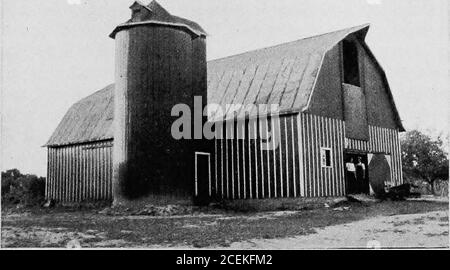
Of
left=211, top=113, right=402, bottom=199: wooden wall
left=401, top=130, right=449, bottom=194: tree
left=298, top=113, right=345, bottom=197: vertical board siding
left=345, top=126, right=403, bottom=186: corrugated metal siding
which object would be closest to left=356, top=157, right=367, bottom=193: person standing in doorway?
left=345, top=126, right=403, bottom=186: corrugated metal siding

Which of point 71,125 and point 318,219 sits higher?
point 71,125

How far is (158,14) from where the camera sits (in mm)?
16531

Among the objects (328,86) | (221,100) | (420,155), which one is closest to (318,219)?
(328,86)

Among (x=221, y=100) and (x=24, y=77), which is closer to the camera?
(x=24, y=77)

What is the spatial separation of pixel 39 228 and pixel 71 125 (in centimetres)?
1309

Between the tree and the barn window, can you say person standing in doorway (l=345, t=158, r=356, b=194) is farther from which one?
the tree

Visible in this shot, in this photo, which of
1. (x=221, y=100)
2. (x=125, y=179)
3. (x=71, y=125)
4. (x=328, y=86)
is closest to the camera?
(x=125, y=179)

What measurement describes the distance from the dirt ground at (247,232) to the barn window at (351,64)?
7.07 meters

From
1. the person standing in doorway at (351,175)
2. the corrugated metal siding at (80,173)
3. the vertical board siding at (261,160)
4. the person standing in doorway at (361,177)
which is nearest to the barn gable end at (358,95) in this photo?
the person standing in doorway at (351,175)

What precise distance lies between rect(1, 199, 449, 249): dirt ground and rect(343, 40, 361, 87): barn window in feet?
23.2

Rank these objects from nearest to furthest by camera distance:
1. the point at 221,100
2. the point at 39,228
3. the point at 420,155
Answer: the point at 39,228, the point at 221,100, the point at 420,155

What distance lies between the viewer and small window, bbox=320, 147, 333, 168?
687 inches

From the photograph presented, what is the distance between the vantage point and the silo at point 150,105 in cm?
1599
